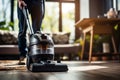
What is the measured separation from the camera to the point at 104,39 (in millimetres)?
6477

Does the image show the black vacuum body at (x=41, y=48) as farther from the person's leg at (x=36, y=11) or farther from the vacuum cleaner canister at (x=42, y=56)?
the person's leg at (x=36, y=11)

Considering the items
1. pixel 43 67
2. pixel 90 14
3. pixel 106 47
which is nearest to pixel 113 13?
pixel 106 47

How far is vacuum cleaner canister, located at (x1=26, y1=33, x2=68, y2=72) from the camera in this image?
2.40 meters

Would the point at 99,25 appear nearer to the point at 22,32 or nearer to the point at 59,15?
the point at 22,32

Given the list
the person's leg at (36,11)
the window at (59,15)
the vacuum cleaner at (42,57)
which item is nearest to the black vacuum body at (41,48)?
the vacuum cleaner at (42,57)

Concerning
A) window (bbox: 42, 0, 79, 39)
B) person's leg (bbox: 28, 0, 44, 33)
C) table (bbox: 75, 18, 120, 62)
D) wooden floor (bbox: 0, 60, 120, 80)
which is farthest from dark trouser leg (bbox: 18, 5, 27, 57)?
window (bbox: 42, 0, 79, 39)


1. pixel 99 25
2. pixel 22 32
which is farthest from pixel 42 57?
pixel 99 25

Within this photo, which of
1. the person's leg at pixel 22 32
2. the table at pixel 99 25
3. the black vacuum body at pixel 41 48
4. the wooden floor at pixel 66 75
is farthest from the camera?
the table at pixel 99 25

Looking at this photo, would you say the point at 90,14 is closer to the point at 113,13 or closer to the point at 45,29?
the point at 45,29

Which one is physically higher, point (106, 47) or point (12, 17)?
point (12, 17)

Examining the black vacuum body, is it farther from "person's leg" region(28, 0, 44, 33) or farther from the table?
the table

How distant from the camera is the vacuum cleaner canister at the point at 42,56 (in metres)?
2.40

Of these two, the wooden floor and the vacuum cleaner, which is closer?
the wooden floor

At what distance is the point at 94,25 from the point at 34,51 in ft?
6.36
